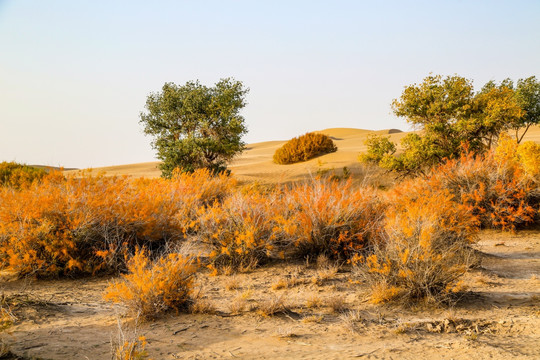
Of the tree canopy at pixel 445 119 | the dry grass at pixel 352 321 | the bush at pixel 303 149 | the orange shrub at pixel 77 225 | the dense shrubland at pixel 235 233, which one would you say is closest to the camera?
the dry grass at pixel 352 321

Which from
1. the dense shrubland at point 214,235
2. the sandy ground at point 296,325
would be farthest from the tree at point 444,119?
the sandy ground at point 296,325

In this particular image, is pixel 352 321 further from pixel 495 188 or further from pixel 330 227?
pixel 495 188

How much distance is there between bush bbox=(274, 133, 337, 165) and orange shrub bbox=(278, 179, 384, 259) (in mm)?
21117

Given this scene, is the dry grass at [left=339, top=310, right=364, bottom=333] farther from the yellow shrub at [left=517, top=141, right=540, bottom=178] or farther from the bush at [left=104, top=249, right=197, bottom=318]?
the yellow shrub at [left=517, top=141, right=540, bottom=178]

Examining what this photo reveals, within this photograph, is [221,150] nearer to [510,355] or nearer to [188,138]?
[188,138]

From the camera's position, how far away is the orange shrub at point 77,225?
786cm

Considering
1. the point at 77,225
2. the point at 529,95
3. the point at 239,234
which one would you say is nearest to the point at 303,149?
the point at 529,95

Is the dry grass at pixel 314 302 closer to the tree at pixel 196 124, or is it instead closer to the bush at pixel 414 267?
the bush at pixel 414 267

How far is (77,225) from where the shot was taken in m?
8.07

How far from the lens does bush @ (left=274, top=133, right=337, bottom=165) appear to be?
30125 mm

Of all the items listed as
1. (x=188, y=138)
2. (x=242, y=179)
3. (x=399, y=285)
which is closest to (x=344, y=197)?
(x=399, y=285)

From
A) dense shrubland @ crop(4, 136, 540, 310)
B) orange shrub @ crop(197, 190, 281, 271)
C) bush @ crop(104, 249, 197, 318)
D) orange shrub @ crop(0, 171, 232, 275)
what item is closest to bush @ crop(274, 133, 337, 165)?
dense shrubland @ crop(4, 136, 540, 310)

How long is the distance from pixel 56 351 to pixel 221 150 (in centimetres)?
1905

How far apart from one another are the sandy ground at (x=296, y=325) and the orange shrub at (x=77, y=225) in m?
0.51
